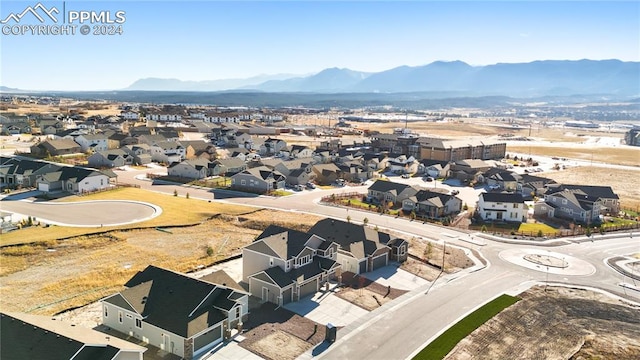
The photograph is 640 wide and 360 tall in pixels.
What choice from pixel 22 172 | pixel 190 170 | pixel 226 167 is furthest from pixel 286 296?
pixel 226 167

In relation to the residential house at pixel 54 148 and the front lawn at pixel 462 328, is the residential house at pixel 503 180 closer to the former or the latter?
the front lawn at pixel 462 328

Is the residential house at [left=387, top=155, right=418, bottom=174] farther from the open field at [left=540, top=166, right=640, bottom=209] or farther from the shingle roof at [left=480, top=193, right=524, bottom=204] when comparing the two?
the shingle roof at [left=480, top=193, right=524, bottom=204]

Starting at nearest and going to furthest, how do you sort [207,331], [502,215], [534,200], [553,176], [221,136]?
[207,331] → [502,215] → [534,200] → [553,176] → [221,136]

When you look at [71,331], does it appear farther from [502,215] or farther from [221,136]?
[221,136]

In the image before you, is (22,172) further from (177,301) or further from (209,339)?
(209,339)

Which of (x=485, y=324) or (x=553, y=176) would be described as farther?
(x=553, y=176)

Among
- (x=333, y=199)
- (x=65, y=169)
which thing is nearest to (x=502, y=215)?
(x=333, y=199)
